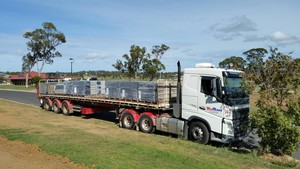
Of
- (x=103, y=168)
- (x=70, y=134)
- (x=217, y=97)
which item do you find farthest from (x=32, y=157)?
(x=217, y=97)

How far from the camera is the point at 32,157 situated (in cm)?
828

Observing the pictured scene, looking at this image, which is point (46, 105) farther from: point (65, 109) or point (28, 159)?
point (28, 159)

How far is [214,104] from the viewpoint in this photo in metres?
10.9

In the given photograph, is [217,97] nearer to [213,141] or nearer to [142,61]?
[213,141]

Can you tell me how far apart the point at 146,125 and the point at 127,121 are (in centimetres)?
115

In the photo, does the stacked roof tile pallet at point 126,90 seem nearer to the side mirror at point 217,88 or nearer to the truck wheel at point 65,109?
the truck wheel at point 65,109

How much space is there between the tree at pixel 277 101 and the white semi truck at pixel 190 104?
1.09 metres

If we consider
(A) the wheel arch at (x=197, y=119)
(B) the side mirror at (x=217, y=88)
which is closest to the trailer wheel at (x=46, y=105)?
(A) the wheel arch at (x=197, y=119)

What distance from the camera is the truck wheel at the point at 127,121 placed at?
551 inches

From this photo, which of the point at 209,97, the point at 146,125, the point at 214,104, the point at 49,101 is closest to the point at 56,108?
the point at 49,101

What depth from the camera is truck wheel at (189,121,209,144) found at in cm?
1114

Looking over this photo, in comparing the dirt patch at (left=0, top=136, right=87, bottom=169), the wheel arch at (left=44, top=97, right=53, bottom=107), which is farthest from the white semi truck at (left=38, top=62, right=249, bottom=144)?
the wheel arch at (left=44, top=97, right=53, bottom=107)

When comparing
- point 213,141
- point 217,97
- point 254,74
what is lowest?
point 213,141

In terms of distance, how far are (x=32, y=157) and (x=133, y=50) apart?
39492 mm
